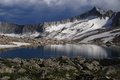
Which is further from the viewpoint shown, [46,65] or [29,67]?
[46,65]

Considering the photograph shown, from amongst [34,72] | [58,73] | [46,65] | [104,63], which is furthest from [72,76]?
[104,63]

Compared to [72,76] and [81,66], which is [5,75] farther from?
[81,66]

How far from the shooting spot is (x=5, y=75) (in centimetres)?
4081

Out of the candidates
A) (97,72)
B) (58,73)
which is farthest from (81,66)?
(58,73)

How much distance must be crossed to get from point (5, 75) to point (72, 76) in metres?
8.73

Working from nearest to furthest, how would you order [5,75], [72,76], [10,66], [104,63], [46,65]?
[5,75]
[72,76]
[10,66]
[46,65]
[104,63]

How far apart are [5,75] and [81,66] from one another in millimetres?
15051

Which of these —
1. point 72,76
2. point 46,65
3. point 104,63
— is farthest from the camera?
point 104,63

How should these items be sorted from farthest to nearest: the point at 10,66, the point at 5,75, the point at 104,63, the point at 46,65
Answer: the point at 104,63
the point at 46,65
the point at 10,66
the point at 5,75

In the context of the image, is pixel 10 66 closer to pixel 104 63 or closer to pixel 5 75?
pixel 5 75

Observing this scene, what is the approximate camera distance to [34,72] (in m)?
44.2

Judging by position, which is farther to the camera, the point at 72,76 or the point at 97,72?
the point at 97,72

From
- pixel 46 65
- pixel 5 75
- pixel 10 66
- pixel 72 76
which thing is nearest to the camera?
pixel 5 75

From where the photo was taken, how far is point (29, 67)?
47.5m
